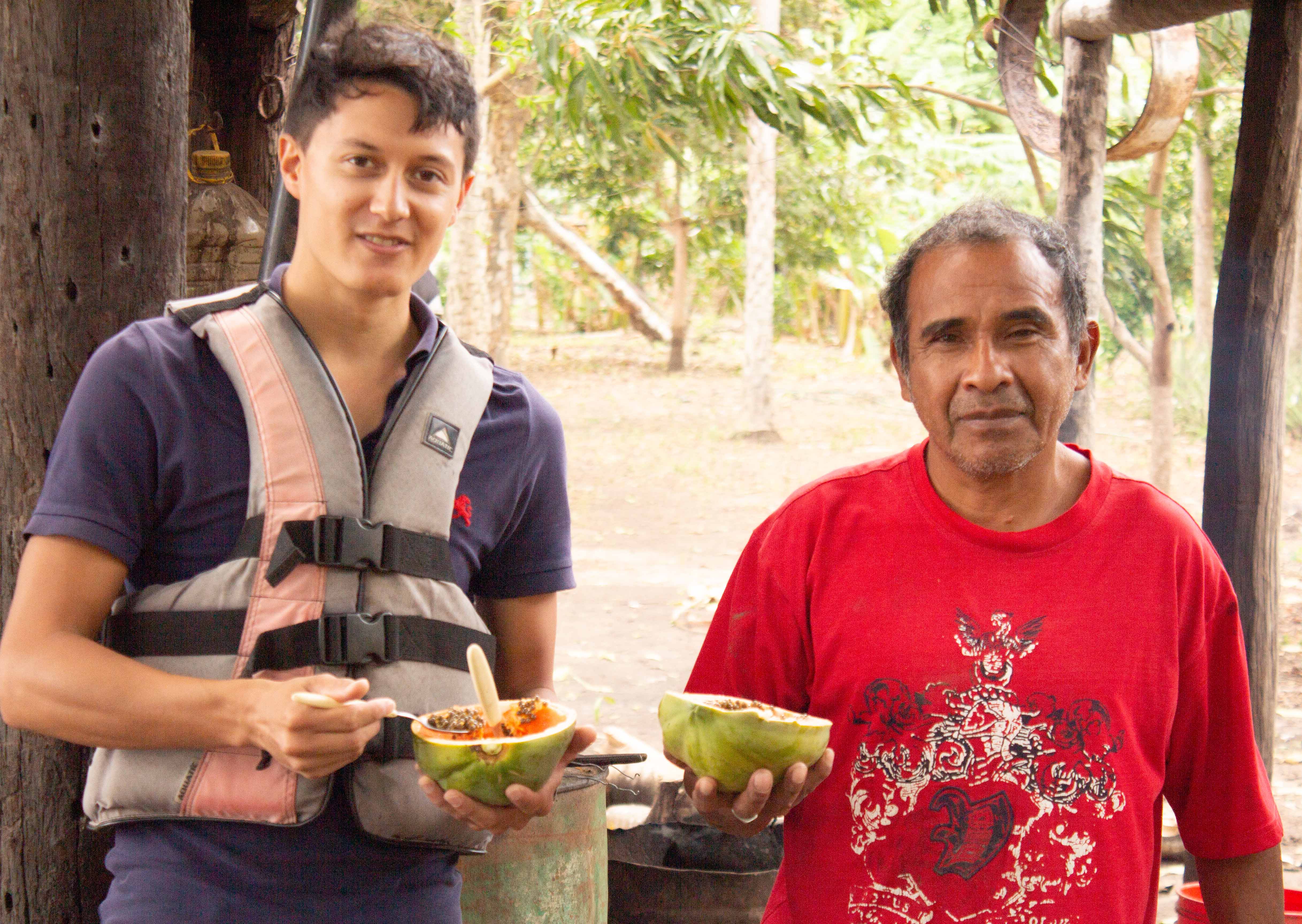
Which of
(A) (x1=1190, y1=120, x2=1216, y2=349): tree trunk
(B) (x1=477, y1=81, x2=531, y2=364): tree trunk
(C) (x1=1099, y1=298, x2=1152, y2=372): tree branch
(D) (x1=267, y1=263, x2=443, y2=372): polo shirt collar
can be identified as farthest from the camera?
(B) (x1=477, y1=81, x2=531, y2=364): tree trunk

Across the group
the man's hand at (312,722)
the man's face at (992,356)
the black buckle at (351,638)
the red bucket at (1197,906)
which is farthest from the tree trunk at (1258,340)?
the man's hand at (312,722)

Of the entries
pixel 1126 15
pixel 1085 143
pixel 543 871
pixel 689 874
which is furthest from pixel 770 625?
pixel 1085 143

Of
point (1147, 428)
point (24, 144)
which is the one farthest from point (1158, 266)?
point (1147, 428)

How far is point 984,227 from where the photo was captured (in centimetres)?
193

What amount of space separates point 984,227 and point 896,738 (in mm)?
787

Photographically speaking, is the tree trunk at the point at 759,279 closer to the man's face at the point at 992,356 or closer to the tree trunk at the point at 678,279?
the tree trunk at the point at 678,279

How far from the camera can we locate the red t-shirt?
5.85 ft

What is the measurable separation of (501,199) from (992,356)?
12278 mm

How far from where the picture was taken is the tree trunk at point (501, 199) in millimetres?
13023

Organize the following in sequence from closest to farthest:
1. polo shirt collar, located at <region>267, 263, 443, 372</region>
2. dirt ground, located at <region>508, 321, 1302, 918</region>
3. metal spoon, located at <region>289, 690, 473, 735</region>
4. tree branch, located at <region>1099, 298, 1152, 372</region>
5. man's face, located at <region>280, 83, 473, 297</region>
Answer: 1. metal spoon, located at <region>289, 690, 473, 735</region>
2. man's face, located at <region>280, 83, 473, 297</region>
3. polo shirt collar, located at <region>267, 263, 443, 372</region>
4. dirt ground, located at <region>508, 321, 1302, 918</region>
5. tree branch, located at <region>1099, 298, 1152, 372</region>

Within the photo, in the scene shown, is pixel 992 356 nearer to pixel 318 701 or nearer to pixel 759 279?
pixel 318 701

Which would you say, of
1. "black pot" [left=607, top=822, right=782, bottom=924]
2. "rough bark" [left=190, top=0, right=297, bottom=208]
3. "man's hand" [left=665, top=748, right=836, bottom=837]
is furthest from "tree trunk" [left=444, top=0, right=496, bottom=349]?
"man's hand" [left=665, top=748, right=836, bottom=837]

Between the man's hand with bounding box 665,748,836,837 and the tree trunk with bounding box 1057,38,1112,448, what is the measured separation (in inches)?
124

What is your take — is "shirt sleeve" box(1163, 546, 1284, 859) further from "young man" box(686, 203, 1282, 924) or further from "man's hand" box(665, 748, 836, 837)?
"man's hand" box(665, 748, 836, 837)
